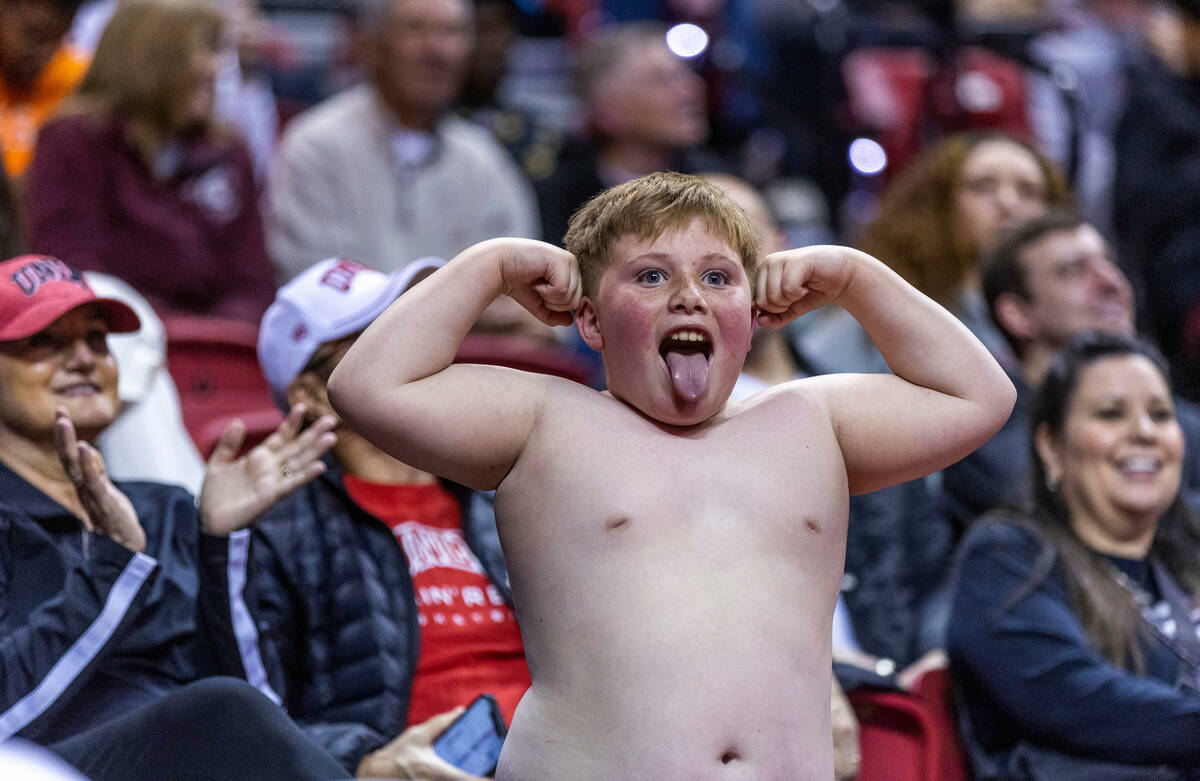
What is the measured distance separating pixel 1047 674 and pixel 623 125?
2.85 metres

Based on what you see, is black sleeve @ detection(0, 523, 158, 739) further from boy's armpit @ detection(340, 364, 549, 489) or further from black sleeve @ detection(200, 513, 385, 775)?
boy's armpit @ detection(340, 364, 549, 489)

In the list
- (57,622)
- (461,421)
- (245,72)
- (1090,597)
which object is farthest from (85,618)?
(245,72)

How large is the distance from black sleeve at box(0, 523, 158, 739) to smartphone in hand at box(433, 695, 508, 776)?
525mm

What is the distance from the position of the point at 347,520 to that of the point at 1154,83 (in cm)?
384

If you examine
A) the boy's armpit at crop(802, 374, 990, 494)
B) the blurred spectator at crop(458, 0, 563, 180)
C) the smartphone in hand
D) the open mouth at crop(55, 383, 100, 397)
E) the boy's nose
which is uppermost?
the boy's nose

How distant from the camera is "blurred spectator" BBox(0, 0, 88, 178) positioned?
4.45 meters

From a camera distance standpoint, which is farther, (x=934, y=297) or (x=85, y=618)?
(x=934, y=297)

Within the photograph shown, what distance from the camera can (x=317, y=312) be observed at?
2734 millimetres

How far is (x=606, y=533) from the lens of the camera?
202 centimetres

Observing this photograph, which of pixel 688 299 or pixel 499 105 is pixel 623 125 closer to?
pixel 499 105

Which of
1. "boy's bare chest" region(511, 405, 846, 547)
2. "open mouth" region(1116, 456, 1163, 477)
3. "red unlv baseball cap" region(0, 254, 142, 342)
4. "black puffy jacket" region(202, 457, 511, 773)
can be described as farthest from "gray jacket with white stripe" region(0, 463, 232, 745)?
"open mouth" region(1116, 456, 1163, 477)

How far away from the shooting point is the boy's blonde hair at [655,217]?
2090 mm

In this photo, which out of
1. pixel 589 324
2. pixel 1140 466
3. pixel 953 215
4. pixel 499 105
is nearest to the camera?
pixel 589 324

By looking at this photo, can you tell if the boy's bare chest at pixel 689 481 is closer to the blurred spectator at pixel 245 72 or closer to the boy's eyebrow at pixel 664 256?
the boy's eyebrow at pixel 664 256
